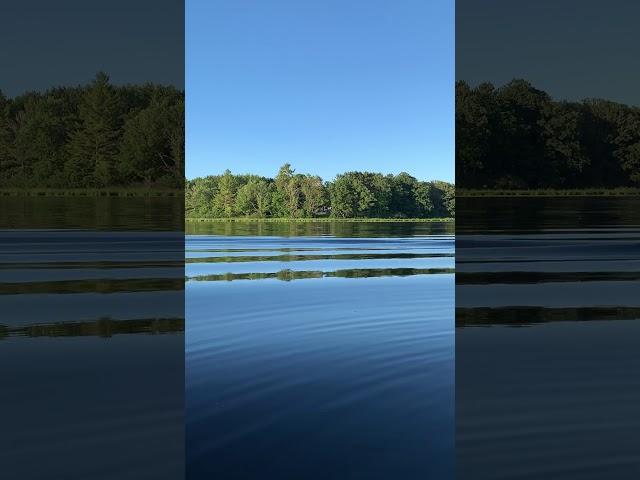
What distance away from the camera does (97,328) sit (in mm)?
9141

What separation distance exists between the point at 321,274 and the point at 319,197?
162 ft

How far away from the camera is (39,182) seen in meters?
35.0

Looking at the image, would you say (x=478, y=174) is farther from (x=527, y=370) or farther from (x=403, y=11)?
(x=403, y=11)

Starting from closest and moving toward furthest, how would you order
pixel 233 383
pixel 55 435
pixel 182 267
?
pixel 55 435 → pixel 233 383 → pixel 182 267

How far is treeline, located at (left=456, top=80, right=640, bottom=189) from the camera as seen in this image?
33.8 m

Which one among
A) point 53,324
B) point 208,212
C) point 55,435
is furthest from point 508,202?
point 55,435

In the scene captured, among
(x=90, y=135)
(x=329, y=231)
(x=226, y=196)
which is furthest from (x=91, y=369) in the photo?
(x=226, y=196)

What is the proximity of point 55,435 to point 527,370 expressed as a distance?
412 cm

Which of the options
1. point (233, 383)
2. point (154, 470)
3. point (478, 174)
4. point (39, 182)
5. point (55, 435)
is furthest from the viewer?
point (478, 174)

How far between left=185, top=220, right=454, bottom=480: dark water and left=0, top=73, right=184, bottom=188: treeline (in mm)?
17988

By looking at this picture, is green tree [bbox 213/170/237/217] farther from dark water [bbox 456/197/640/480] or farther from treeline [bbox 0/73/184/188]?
dark water [bbox 456/197/640/480]

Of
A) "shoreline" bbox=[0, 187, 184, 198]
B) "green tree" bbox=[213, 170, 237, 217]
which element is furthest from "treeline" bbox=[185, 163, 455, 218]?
"shoreline" bbox=[0, 187, 184, 198]

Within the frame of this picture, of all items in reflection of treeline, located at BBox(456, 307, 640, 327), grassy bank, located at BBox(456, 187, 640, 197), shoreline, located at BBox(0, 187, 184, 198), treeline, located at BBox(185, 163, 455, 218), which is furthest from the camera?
treeline, located at BBox(185, 163, 455, 218)

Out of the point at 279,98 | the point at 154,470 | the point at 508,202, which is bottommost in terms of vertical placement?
the point at 154,470
